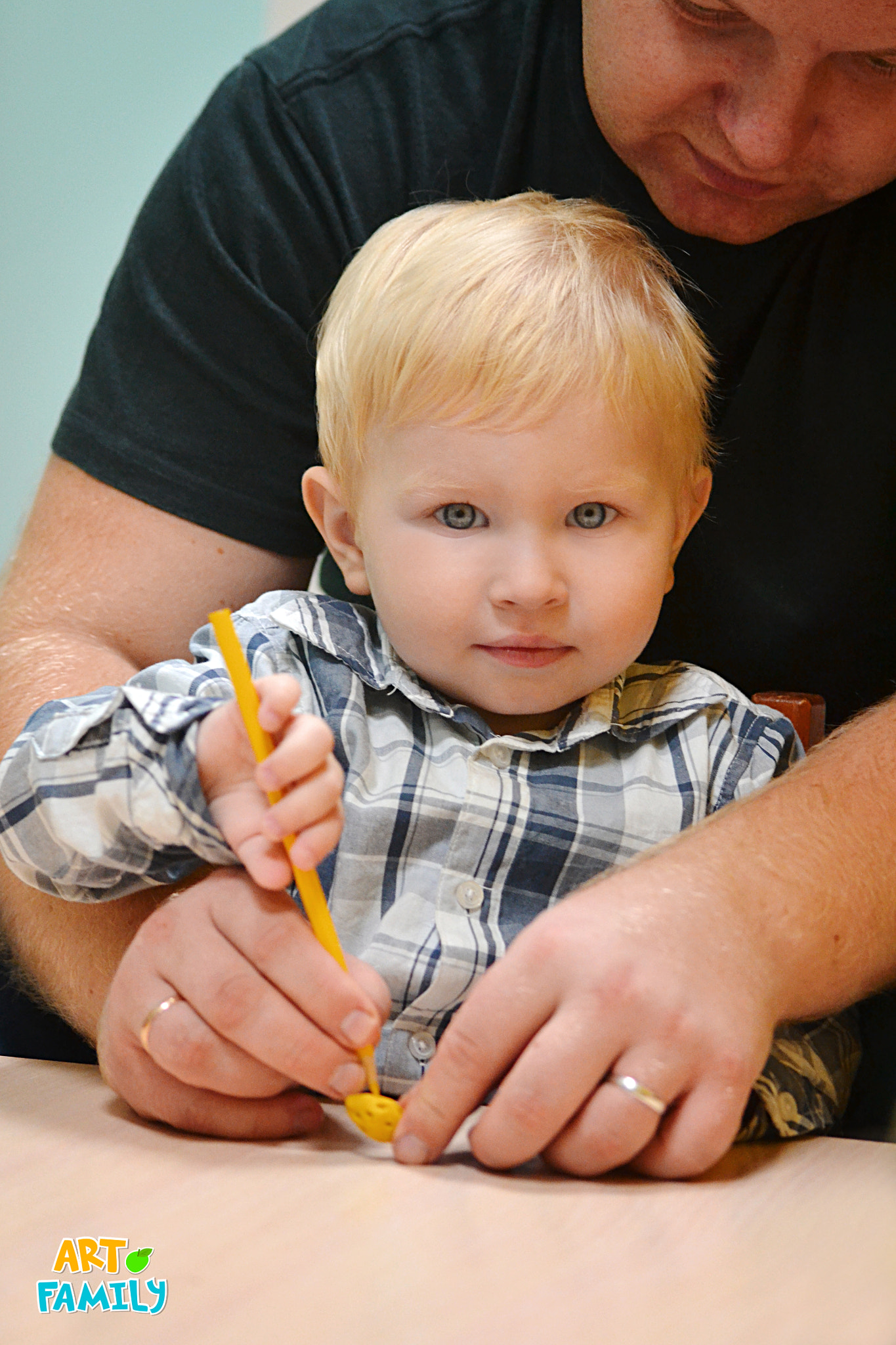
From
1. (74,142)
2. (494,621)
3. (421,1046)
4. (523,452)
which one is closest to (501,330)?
(523,452)

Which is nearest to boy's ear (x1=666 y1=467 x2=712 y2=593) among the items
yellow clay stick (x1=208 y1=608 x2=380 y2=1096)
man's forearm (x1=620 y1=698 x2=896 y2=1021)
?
man's forearm (x1=620 y1=698 x2=896 y2=1021)

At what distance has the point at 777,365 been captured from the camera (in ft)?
4.00

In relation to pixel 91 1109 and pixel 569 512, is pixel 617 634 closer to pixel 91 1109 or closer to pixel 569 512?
pixel 569 512

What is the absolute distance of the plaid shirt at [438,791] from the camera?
35.7 inches

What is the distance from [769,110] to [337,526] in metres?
0.48

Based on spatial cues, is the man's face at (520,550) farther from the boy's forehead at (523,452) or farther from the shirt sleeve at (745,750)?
the shirt sleeve at (745,750)

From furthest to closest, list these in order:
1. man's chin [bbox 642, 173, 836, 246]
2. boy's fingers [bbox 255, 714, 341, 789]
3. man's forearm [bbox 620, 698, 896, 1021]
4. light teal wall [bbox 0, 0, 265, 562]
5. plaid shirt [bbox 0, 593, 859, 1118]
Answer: light teal wall [bbox 0, 0, 265, 562] → man's chin [bbox 642, 173, 836, 246] → plaid shirt [bbox 0, 593, 859, 1118] → man's forearm [bbox 620, 698, 896, 1021] → boy's fingers [bbox 255, 714, 341, 789]

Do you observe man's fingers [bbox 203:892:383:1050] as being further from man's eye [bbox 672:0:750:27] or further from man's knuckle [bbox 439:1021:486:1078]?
man's eye [bbox 672:0:750:27]

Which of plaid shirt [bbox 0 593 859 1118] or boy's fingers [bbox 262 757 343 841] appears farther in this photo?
plaid shirt [bbox 0 593 859 1118]

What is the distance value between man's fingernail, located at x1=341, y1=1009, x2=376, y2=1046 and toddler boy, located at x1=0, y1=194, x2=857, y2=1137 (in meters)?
0.16

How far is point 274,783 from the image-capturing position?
0.69 m

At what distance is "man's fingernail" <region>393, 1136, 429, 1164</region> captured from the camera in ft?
2.39

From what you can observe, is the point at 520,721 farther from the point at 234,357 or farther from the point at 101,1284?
the point at 101,1284

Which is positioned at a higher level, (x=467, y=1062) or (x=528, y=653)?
(x=528, y=653)
